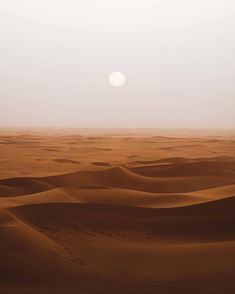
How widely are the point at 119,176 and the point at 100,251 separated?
3762mm

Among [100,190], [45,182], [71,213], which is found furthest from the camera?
[45,182]

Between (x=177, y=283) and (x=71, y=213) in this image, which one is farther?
(x=71, y=213)

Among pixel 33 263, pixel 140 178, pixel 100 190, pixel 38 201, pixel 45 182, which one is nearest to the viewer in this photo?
pixel 33 263

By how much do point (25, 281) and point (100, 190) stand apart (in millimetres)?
2730

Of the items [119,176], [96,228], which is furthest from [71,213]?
[119,176]

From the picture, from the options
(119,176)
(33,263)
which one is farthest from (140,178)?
(33,263)

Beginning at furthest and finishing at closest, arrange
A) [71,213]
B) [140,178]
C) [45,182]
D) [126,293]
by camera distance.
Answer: [140,178], [45,182], [71,213], [126,293]

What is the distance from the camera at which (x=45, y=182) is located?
20.0ft

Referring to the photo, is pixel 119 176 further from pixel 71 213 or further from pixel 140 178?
pixel 71 213

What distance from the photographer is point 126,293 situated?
2.50 m

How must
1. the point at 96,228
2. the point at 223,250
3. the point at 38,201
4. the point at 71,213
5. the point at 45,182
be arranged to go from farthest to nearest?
the point at 45,182 → the point at 38,201 → the point at 71,213 → the point at 96,228 → the point at 223,250

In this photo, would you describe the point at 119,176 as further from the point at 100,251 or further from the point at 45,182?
the point at 100,251

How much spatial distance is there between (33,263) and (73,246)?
21.3 inches

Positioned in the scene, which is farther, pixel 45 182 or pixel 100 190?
pixel 45 182
